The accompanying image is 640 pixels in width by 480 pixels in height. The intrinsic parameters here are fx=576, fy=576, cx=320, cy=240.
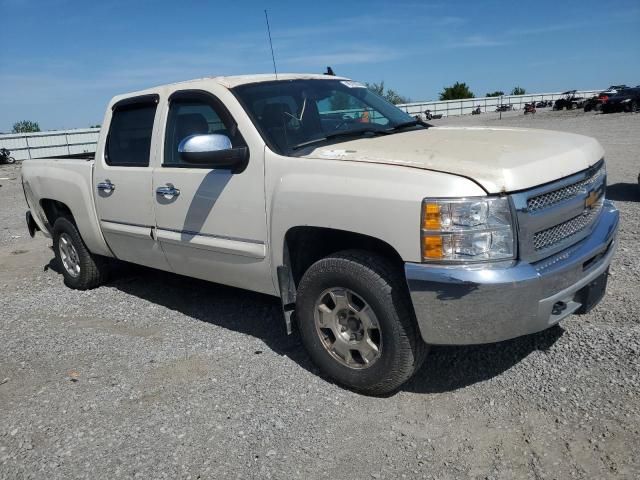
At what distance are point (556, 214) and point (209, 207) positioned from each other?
219 cm

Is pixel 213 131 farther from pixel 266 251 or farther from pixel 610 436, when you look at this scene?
pixel 610 436

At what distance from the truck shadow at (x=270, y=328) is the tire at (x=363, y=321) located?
0.30 m

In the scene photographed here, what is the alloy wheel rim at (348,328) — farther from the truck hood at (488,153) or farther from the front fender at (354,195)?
the truck hood at (488,153)

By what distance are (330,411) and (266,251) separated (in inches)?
41.9

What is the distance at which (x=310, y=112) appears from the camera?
4.11 meters

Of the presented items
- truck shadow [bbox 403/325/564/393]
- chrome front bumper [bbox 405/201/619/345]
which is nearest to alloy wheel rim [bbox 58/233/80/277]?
truck shadow [bbox 403/325/564/393]

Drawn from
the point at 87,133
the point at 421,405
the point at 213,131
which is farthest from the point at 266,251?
the point at 87,133

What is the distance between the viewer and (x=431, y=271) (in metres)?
2.84

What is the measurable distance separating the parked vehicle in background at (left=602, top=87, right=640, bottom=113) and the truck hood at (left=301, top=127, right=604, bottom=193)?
115ft

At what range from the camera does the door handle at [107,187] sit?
Answer: 190 inches

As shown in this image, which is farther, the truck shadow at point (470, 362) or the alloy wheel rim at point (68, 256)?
the alloy wheel rim at point (68, 256)

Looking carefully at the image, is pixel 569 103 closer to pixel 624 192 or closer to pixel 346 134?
pixel 624 192

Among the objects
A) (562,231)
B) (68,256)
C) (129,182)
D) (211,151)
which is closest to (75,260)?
(68,256)

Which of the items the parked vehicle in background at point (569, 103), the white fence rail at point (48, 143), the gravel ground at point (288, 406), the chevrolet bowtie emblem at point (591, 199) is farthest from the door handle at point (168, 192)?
the parked vehicle in background at point (569, 103)
